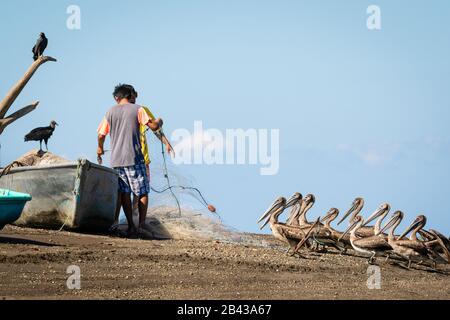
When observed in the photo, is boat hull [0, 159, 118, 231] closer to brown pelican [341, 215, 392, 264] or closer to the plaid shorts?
the plaid shorts

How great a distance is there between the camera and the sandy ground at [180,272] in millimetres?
9500

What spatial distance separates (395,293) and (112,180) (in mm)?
5681

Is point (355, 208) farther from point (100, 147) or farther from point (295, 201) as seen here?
point (100, 147)

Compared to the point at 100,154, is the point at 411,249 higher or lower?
lower

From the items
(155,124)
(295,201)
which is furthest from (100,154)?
(295,201)

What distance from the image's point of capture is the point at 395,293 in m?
10.6

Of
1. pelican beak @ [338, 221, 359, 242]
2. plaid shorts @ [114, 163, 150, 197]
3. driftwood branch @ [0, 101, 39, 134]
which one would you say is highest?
driftwood branch @ [0, 101, 39, 134]

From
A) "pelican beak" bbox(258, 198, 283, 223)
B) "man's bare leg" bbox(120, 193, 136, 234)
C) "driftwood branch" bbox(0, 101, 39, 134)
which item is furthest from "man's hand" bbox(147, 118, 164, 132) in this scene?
"driftwood branch" bbox(0, 101, 39, 134)

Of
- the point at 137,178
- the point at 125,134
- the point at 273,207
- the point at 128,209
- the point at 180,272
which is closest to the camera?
the point at 180,272

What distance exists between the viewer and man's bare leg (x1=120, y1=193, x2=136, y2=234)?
45.9ft

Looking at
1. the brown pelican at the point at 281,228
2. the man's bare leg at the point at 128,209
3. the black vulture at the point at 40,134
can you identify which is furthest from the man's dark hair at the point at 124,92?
the black vulture at the point at 40,134

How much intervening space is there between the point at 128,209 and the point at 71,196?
1.11 metres

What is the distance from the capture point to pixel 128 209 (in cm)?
1401
